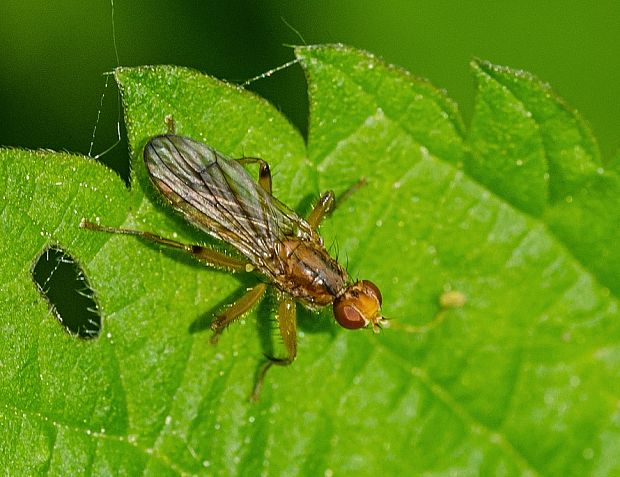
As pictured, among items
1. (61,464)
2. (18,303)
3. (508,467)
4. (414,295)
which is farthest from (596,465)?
(18,303)

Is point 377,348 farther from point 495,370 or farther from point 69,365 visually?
point 69,365

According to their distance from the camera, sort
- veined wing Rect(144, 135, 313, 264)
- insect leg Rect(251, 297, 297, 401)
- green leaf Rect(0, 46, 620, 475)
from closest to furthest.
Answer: green leaf Rect(0, 46, 620, 475) → veined wing Rect(144, 135, 313, 264) → insect leg Rect(251, 297, 297, 401)

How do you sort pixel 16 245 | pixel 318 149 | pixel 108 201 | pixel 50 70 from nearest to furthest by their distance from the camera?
pixel 16 245, pixel 108 201, pixel 318 149, pixel 50 70

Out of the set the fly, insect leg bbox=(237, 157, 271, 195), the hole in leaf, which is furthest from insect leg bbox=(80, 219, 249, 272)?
insect leg bbox=(237, 157, 271, 195)

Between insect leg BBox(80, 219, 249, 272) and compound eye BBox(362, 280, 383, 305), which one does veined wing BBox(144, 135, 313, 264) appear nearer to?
insect leg BBox(80, 219, 249, 272)

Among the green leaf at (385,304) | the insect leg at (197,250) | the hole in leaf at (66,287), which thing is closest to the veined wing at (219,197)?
the green leaf at (385,304)
